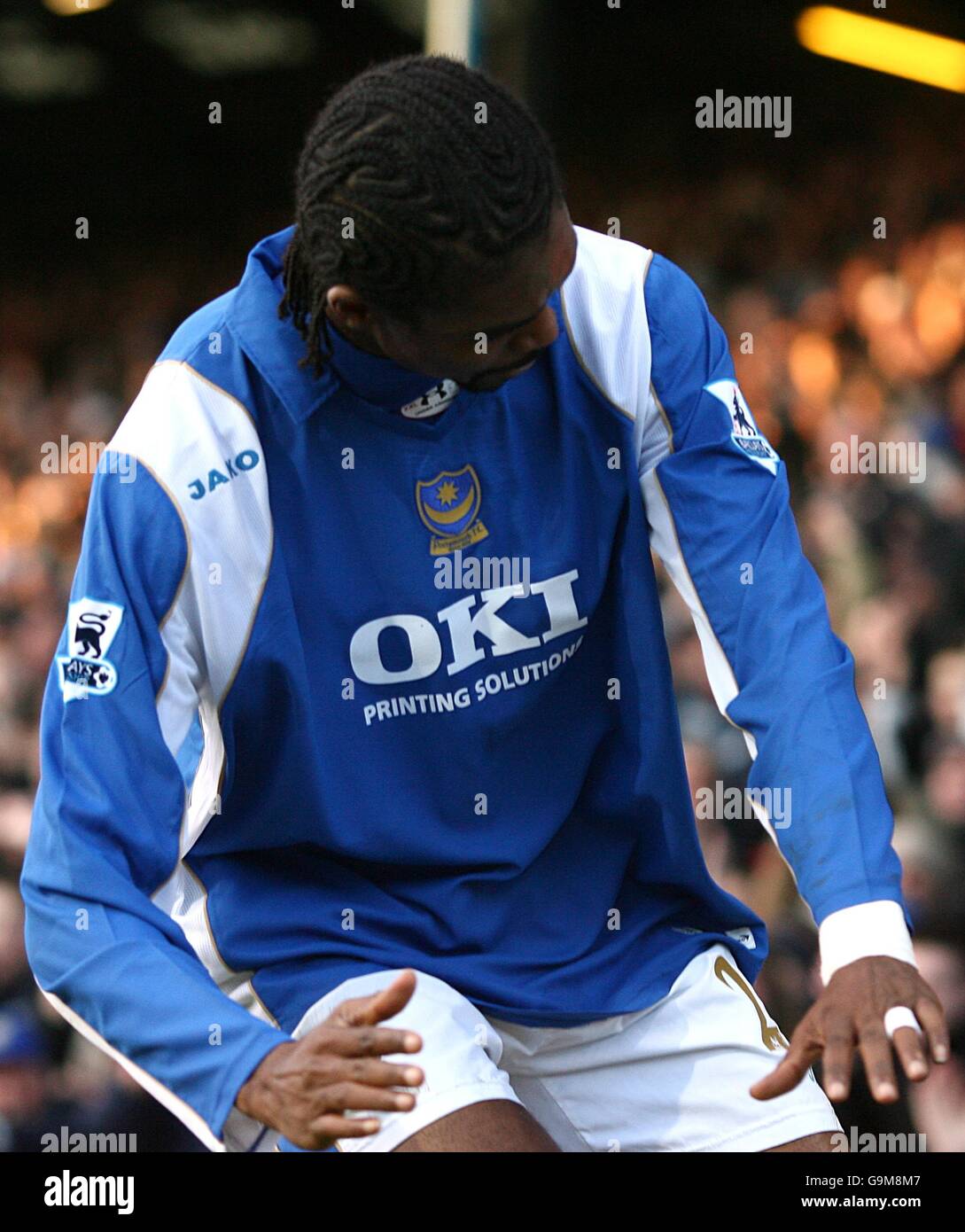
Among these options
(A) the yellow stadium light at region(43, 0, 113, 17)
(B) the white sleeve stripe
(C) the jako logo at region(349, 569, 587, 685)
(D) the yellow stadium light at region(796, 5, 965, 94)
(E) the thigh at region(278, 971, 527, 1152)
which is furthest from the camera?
(A) the yellow stadium light at region(43, 0, 113, 17)

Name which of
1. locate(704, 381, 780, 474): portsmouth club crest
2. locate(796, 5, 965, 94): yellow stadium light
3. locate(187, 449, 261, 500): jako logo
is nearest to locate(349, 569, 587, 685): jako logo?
locate(187, 449, 261, 500): jako logo

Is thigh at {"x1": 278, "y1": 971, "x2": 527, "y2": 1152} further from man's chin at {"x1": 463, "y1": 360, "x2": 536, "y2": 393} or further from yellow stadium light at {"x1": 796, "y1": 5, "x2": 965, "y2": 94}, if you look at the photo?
yellow stadium light at {"x1": 796, "y1": 5, "x2": 965, "y2": 94}

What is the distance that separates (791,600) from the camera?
6.24 feet

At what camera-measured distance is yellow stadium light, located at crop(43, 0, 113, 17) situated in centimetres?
637

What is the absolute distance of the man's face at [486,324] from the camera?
1.70 meters

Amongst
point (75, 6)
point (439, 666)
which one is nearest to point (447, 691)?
point (439, 666)

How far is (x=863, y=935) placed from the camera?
1.68 meters

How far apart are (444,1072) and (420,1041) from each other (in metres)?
0.34

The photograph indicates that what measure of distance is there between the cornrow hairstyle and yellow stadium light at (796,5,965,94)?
3646mm

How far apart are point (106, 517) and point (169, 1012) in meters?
0.50

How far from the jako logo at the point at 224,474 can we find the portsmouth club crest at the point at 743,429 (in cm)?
53

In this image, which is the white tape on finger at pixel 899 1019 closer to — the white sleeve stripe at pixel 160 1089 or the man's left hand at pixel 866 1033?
the man's left hand at pixel 866 1033

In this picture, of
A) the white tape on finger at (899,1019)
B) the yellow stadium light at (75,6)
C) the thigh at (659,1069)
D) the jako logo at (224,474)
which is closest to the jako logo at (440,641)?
the jako logo at (224,474)
